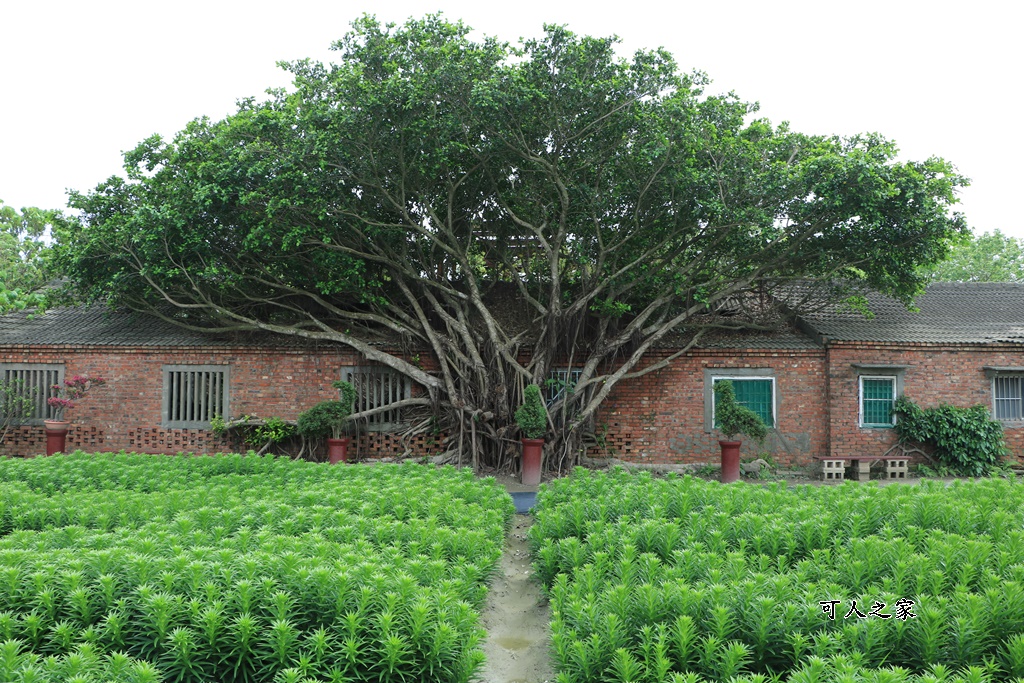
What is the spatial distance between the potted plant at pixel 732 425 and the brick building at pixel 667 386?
1.22m

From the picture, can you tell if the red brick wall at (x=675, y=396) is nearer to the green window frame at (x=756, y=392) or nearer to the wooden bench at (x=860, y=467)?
the green window frame at (x=756, y=392)

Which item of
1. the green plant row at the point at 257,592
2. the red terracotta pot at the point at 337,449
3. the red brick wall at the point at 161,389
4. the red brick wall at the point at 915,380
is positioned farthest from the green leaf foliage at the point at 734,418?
the green plant row at the point at 257,592

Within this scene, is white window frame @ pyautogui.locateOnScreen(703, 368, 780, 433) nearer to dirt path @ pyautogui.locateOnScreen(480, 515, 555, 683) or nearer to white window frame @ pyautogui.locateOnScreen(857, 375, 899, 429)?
white window frame @ pyautogui.locateOnScreen(857, 375, 899, 429)

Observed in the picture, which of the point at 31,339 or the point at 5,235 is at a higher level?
the point at 5,235

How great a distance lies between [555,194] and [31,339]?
11.3 meters

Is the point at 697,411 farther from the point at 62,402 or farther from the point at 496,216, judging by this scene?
the point at 62,402

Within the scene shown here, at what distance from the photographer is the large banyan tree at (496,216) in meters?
10.8

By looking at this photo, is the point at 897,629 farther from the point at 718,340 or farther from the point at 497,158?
the point at 718,340

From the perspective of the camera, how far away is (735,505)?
6.50m

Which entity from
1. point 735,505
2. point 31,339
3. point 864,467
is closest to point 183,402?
point 31,339

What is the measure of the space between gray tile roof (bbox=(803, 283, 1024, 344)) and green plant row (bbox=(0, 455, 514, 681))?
11154 millimetres

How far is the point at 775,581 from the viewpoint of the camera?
13.6 feet

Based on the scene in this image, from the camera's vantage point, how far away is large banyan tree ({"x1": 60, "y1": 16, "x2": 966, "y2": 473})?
35.4ft

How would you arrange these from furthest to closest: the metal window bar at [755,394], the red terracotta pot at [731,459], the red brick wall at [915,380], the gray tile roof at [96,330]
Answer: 1. the gray tile roof at [96,330]
2. the metal window bar at [755,394]
3. the red brick wall at [915,380]
4. the red terracotta pot at [731,459]
